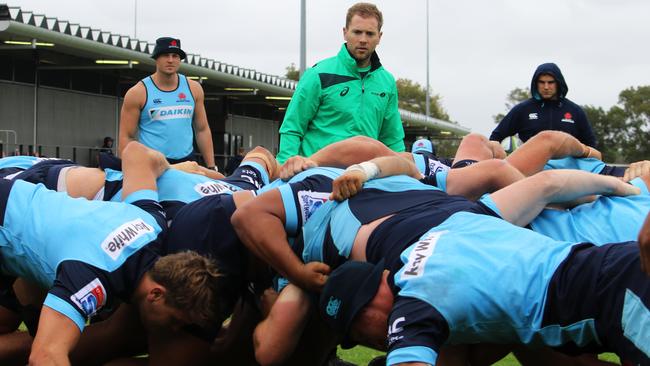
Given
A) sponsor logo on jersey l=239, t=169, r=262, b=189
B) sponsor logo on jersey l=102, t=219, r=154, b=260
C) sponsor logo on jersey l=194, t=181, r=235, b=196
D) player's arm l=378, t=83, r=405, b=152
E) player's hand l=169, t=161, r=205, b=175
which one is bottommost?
sponsor logo on jersey l=102, t=219, r=154, b=260

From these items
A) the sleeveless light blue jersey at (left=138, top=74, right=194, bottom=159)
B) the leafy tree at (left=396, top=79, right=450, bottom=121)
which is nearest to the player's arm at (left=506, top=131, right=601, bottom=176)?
the sleeveless light blue jersey at (left=138, top=74, right=194, bottom=159)

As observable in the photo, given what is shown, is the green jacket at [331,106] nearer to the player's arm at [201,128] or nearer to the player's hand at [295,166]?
the player's hand at [295,166]

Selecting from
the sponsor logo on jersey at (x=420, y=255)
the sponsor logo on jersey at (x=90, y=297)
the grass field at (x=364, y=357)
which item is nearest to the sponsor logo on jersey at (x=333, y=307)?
the sponsor logo on jersey at (x=420, y=255)

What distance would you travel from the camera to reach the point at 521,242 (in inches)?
136

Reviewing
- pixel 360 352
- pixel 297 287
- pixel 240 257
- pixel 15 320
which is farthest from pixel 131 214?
pixel 360 352

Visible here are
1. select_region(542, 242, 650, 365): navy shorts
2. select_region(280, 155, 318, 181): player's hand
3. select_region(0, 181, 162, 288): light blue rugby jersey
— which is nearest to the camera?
select_region(542, 242, 650, 365): navy shorts

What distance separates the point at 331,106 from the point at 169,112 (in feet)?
5.64

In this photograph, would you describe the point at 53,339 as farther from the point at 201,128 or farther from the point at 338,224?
the point at 201,128

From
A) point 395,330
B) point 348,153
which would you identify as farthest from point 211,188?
point 395,330

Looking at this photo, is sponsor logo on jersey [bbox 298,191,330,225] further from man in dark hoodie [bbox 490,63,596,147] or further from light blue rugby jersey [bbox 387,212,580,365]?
man in dark hoodie [bbox 490,63,596,147]

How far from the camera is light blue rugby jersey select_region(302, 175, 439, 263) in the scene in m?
3.90

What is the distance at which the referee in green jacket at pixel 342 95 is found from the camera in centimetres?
623

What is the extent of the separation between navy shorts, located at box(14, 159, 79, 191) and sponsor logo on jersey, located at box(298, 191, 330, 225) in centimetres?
177

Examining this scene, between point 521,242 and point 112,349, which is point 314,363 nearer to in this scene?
point 112,349
